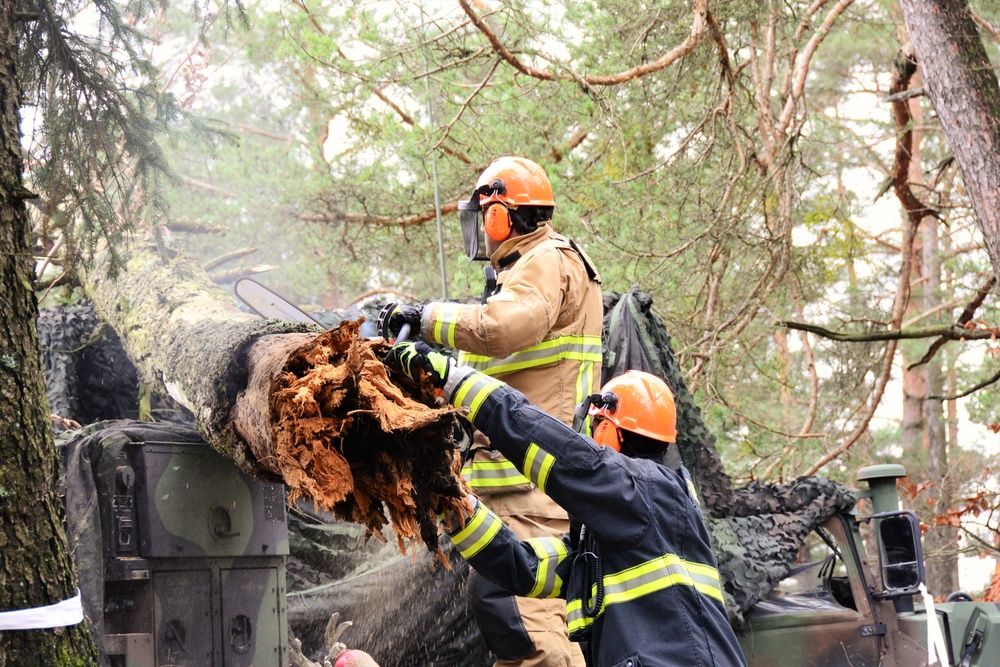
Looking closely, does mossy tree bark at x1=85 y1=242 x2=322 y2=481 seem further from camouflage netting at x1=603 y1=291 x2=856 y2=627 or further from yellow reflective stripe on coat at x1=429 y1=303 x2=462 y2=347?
camouflage netting at x1=603 y1=291 x2=856 y2=627

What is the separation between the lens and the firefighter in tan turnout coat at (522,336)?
3.87 m

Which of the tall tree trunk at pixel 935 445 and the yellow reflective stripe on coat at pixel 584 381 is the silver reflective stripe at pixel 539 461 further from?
the tall tree trunk at pixel 935 445

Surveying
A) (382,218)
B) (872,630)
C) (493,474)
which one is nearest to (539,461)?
(493,474)

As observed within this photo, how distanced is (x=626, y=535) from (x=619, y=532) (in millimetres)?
22

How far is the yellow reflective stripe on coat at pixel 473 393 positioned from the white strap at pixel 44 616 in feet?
3.99

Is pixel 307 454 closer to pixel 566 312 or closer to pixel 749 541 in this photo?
pixel 566 312

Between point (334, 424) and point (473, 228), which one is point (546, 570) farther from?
point (473, 228)

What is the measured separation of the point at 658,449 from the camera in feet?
11.4

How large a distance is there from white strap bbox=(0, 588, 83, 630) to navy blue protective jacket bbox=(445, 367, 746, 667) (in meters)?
1.22

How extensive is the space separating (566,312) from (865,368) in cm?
616

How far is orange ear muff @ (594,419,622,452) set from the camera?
3416mm

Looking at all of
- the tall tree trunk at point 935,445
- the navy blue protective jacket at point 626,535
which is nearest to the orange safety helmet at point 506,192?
the navy blue protective jacket at point 626,535

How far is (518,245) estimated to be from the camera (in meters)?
4.41

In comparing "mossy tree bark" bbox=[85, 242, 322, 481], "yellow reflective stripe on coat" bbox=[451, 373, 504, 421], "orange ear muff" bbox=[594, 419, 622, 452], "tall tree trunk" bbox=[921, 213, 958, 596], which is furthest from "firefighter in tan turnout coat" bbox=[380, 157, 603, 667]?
"tall tree trunk" bbox=[921, 213, 958, 596]
